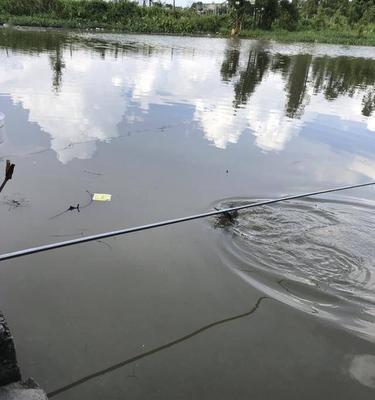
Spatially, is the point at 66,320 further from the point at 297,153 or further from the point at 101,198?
the point at 297,153

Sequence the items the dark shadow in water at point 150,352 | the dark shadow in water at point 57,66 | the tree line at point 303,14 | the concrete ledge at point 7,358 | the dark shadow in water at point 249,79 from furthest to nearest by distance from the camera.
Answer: the tree line at point 303,14, the dark shadow in water at point 249,79, the dark shadow in water at point 57,66, the dark shadow in water at point 150,352, the concrete ledge at point 7,358

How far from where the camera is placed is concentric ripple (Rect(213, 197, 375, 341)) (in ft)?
10.9

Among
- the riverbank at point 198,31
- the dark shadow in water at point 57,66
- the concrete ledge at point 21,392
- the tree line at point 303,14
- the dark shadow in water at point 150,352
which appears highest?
the tree line at point 303,14

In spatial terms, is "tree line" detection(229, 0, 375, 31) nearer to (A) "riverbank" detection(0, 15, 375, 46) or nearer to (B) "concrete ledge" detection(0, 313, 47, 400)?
(A) "riverbank" detection(0, 15, 375, 46)

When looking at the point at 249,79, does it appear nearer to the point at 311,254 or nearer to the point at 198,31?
the point at 311,254

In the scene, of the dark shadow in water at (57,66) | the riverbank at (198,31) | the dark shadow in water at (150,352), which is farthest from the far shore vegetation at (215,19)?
the dark shadow in water at (150,352)

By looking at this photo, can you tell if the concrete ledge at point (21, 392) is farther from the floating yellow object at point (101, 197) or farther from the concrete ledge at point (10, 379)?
the floating yellow object at point (101, 197)

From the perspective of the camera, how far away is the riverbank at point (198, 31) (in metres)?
29.0

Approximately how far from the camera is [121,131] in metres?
7.18

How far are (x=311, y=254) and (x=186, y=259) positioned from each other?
1213 millimetres

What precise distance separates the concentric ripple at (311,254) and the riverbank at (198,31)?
90.2 feet

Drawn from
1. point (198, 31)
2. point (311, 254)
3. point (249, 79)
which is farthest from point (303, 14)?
point (311, 254)

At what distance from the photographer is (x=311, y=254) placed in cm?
390

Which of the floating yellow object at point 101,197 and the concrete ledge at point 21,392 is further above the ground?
the concrete ledge at point 21,392
